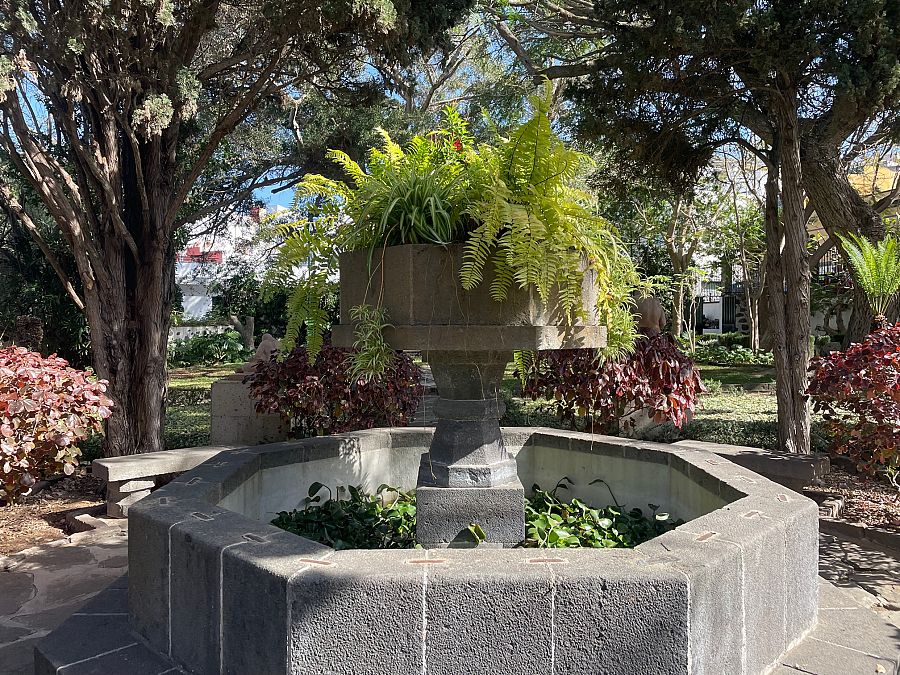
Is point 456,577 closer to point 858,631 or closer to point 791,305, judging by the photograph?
point 858,631

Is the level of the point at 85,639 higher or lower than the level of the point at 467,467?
lower

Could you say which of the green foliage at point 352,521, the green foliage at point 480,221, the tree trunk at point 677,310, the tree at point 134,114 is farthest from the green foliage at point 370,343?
the tree trunk at point 677,310

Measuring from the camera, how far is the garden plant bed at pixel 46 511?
4.66 m

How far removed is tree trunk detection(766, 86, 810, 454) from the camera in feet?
20.2

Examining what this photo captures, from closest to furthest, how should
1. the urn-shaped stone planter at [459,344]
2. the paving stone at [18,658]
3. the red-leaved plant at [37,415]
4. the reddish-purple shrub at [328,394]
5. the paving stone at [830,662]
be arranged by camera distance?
1. the paving stone at [830,662]
2. the urn-shaped stone planter at [459,344]
3. the paving stone at [18,658]
4. the red-leaved plant at [37,415]
5. the reddish-purple shrub at [328,394]

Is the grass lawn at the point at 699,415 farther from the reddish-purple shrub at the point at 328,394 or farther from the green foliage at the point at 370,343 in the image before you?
the green foliage at the point at 370,343

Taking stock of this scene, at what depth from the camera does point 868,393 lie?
13.7 feet

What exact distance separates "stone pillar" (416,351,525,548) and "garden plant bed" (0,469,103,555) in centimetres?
336

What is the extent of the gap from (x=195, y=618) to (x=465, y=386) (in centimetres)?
139

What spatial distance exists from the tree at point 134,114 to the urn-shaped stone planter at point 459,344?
3.23 m

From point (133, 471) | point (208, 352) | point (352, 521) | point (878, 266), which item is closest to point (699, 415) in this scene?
point (878, 266)

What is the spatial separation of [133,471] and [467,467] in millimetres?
3064

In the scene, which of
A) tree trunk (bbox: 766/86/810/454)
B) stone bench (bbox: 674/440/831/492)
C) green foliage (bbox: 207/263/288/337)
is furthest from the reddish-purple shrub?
green foliage (bbox: 207/263/288/337)

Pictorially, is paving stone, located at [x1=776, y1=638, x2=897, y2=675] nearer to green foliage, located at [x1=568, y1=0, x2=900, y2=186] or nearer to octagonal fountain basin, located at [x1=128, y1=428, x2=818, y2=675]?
octagonal fountain basin, located at [x1=128, y1=428, x2=818, y2=675]
